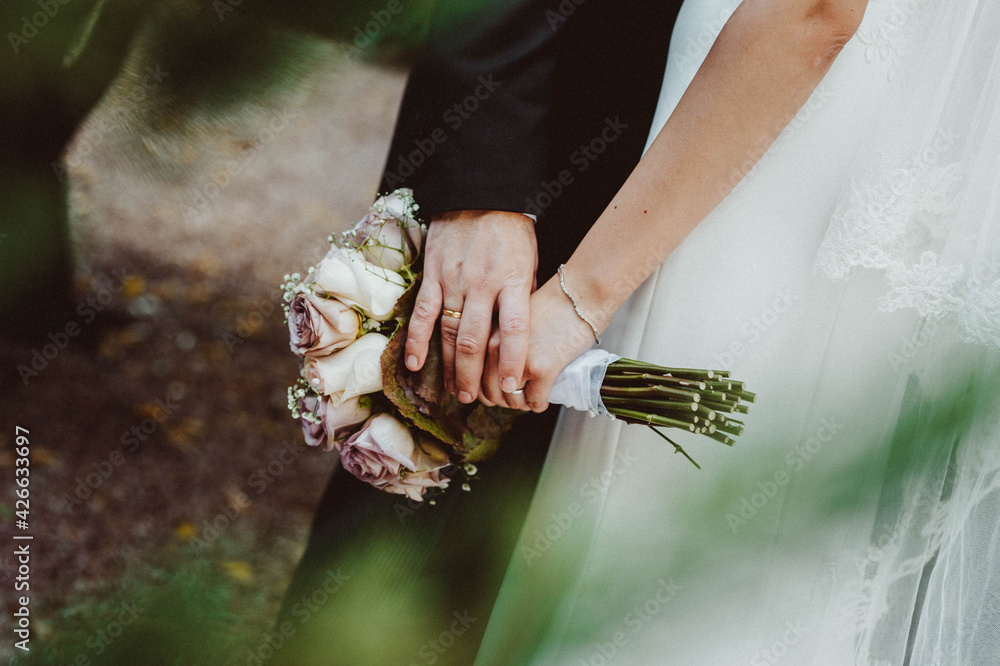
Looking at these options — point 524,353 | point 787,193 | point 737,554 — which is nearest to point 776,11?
point 787,193

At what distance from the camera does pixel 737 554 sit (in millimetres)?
603

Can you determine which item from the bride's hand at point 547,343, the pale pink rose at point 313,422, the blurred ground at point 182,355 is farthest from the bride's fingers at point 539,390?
the blurred ground at point 182,355

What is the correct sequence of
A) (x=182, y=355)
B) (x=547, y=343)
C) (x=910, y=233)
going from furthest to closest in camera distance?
1. (x=182, y=355)
2. (x=547, y=343)
3. (x=910, y=233)

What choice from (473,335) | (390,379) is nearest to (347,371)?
(390,379)

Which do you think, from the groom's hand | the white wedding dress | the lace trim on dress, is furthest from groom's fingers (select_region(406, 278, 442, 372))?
the lace trim on dress

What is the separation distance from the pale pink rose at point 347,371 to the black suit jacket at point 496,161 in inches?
7.2

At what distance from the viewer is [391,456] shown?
0.66m

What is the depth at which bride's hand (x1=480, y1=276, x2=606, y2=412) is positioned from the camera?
643 millimetres

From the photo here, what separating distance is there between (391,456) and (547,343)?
222mm

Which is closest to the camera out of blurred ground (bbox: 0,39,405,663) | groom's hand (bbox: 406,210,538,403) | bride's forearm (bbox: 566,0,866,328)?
bride's forearm (bbox: 566,0,866,328)

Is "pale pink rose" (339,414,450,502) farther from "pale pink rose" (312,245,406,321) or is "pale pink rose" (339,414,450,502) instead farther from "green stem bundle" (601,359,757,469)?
"green stem bundle" (601,359,757,469)

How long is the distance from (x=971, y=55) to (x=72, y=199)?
6.57 feet

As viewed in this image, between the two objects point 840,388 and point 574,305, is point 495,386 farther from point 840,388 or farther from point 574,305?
point 840,388

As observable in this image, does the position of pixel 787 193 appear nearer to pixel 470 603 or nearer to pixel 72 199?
pixel 470 603
